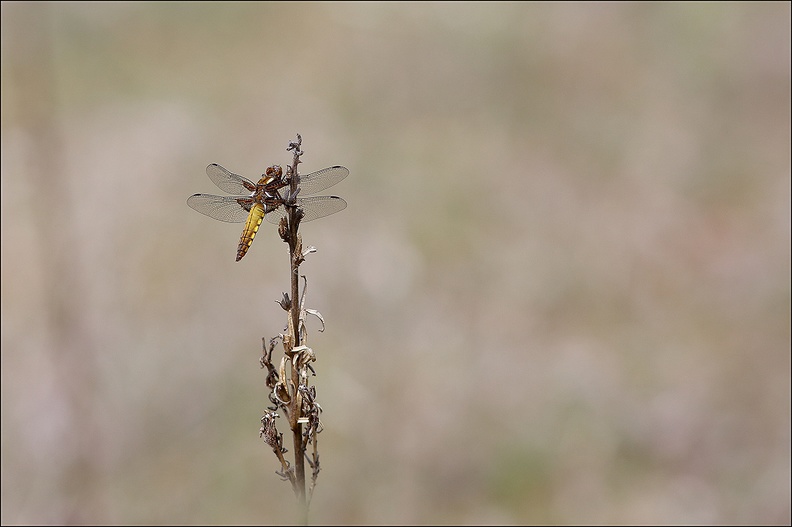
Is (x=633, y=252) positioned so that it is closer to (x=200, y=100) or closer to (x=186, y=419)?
(x=186, y=419)

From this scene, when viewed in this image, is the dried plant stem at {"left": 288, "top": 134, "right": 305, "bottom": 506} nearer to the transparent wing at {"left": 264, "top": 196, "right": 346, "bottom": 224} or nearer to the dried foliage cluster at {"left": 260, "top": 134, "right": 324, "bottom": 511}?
the dried foliage cluster at {"left": 260, "top": 134, "right": 324, "bottom": 511}

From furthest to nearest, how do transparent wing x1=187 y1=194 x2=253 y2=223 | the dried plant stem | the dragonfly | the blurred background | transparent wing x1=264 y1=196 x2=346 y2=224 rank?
the blurred background, transparent wing x1=187 y1=194 x2=253 y2=223, transparent wing x1=264 y1=196 x2=346 y2=224, the dragonfly, the dried plant stem

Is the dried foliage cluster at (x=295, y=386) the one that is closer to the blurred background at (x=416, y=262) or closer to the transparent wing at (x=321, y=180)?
the transparent wing at (x=321, y=180)

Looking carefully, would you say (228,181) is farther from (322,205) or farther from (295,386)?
(295,386)

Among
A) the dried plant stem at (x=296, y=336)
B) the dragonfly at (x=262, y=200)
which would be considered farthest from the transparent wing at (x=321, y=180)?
the dried plant stem at (x=296, y=336)

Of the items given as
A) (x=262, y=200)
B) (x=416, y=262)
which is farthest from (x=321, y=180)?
(x=416, y=262)

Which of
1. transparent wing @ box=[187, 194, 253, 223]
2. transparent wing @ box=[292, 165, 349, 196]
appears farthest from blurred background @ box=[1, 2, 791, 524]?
transparent wing @ box=[292, 165, 349, 196]

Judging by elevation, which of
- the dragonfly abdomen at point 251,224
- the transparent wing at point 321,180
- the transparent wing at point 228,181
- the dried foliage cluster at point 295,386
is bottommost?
the dried foliage cluster at point 295,386
